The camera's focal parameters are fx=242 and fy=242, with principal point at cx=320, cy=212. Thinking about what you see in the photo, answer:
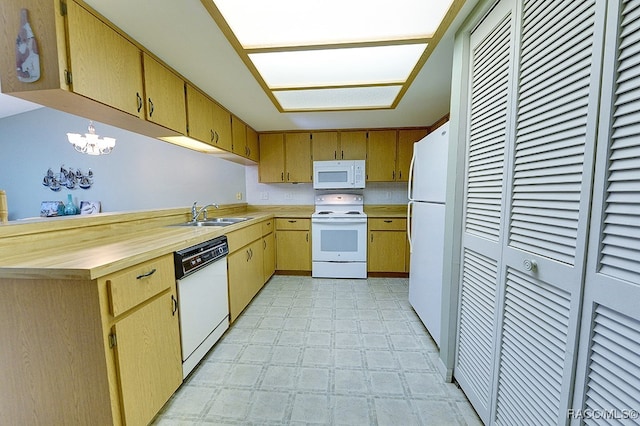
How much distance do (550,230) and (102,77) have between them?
2131mm

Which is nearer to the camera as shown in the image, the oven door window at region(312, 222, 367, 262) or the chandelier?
the oven door window at region(312, 222, 367, 262)

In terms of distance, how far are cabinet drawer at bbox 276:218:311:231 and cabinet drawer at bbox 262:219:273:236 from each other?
0.13 m

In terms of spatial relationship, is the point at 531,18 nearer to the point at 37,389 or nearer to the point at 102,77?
the point at 102,77

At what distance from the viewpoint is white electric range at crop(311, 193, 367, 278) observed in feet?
10.8

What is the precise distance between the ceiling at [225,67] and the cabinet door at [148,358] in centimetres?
147

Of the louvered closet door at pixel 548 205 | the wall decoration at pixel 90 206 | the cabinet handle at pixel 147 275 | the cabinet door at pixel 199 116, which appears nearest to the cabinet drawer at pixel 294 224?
the cabinet door at pixel 199 116

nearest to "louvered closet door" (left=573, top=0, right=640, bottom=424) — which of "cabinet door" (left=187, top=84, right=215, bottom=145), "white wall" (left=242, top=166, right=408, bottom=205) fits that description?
"cabinet door" (left=187, top=84, right=215, bottom=145)

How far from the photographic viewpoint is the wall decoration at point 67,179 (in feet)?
16.9

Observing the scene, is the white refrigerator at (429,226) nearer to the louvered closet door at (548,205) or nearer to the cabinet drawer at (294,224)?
the louvered closet door at (548,205)

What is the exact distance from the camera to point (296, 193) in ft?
13.0

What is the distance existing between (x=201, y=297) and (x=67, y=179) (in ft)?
19.7

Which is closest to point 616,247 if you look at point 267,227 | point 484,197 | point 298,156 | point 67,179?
point 484,197

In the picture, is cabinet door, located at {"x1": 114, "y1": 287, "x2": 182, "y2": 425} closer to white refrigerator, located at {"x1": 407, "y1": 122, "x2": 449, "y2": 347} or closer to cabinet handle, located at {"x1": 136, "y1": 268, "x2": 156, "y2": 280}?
cabinet handle, located at {"x1": 136, "y1": 268, "x2": 156, "y2": 280}

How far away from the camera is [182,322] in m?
1.47
